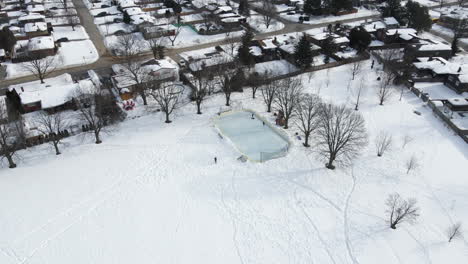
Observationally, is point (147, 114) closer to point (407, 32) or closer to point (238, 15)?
point (238, 15)

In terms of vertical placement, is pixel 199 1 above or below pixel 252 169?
above

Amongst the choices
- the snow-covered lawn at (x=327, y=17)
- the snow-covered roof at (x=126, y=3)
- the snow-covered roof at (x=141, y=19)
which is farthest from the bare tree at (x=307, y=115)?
the snow-covered roof at (x=126, y=3)

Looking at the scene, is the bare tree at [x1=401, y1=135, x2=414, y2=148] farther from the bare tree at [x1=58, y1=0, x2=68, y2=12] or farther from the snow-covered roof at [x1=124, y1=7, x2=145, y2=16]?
the bare tree at [x1=58, y1=0, x2=68, y2=12]

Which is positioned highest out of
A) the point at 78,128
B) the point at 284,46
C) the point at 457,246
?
the point at 284,46

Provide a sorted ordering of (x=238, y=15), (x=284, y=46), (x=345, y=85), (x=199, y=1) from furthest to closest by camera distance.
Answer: (x=199, y=1), (x=238, y=15), (x=284, y=46), (x=345, y=85)

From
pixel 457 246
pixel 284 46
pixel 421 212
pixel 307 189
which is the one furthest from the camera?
pixel 284 46

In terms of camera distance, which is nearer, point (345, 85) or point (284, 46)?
point (345, 85)

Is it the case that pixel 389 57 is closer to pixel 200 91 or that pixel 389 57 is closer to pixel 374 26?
pixel 374 26

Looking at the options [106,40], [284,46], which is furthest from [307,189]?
[106,40]
